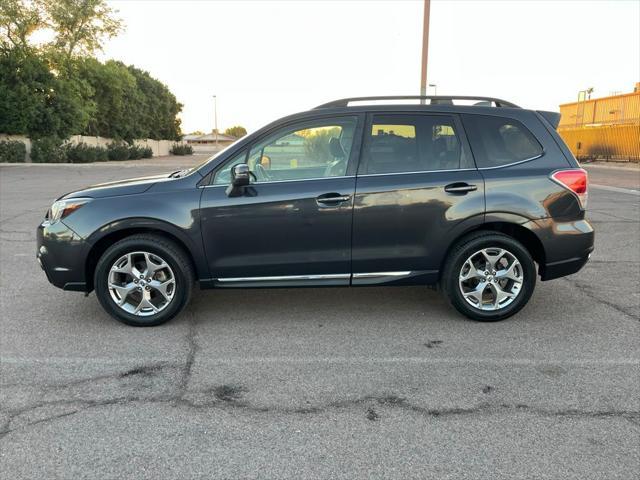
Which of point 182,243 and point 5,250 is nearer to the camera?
point 182,243

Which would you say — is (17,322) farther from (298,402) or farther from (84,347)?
(298,402)

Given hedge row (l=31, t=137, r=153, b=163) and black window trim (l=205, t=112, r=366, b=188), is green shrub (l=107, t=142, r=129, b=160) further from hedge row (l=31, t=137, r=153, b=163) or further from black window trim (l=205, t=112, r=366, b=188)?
black window trim (l=205, t=112, r=366, b=188)

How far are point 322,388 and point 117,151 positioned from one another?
42.5 meters

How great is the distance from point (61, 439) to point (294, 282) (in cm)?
213

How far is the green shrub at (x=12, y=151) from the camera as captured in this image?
1209 inches

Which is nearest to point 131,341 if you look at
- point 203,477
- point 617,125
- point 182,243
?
point 182,243

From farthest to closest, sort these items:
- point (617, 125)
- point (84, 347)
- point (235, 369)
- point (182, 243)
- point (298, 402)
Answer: point (617, 125), point (182, 243), point (84, 347), point (235, 369), point (298, 402)

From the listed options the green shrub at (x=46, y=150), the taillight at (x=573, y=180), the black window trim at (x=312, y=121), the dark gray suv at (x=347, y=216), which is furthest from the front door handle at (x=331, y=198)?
the green shrub at (x=46, y=150)

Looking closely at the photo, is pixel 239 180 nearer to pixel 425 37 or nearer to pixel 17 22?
pixel 425 37

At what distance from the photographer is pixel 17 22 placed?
34031mm

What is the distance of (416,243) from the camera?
176 inches

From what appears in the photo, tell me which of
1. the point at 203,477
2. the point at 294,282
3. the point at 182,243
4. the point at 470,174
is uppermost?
the point at 470,174

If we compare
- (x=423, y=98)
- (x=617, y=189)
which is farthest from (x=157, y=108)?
(x=423, y=98)

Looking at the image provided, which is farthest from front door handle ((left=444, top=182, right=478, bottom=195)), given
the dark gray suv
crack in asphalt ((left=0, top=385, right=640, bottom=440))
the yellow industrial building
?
the yellow industrial building
